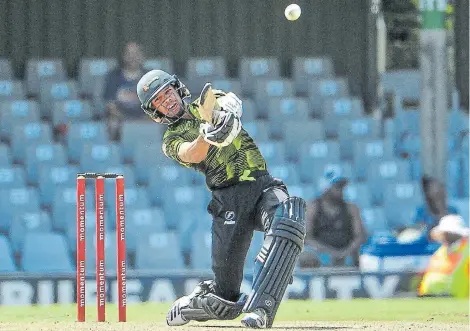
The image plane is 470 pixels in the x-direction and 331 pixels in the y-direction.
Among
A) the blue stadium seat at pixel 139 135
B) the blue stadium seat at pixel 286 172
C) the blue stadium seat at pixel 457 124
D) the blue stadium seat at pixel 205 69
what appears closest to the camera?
the blue stadium seat at pixel 286 172

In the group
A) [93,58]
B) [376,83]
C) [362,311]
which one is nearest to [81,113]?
[93,58]

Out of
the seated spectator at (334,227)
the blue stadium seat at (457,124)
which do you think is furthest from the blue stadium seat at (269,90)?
the seated spectator at (334,227)

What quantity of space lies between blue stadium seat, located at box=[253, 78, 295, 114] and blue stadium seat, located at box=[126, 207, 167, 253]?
232 cm

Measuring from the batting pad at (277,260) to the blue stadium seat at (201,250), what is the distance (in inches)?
187

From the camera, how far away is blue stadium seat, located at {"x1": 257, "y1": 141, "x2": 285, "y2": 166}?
13234 mm

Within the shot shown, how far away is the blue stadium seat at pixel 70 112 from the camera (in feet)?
44.1

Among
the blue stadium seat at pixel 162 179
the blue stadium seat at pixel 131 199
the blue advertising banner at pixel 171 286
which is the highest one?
the blue stadium seat at pixel 162 179

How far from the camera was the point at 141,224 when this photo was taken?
12.2 meters

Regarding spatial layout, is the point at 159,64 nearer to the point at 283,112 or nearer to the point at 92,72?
the point at 92,72

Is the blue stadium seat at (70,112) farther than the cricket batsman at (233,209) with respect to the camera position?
Yes

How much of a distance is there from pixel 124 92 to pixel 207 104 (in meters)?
6.46

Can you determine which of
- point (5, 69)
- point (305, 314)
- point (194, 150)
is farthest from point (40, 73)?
point (194, 150)

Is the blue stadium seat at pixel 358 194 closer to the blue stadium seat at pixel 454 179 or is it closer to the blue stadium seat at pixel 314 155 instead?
the blue stadium seat at pixel 314 155

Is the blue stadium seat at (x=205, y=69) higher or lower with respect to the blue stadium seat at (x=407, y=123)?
higher
